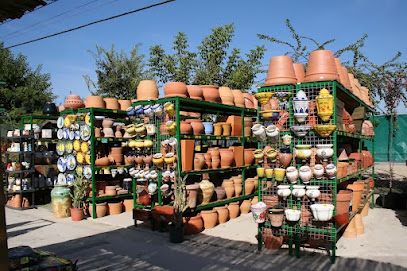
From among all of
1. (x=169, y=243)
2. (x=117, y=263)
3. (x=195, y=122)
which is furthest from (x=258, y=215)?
(x=195, y=122)

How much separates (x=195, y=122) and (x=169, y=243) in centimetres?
213

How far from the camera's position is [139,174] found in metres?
6.22

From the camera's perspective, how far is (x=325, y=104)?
4344mm

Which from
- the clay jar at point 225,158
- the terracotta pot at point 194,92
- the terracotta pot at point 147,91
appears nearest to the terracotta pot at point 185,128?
the terracotta pot at point 194,92

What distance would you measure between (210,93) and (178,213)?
2.45 m

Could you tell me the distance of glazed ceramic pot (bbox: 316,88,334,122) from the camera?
170 inches

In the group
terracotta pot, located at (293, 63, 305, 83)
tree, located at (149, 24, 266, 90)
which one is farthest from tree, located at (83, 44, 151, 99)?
terracotta pot, located at (293, 63, 305, 83)

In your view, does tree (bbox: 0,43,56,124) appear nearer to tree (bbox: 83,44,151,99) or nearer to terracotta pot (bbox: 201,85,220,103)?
tree (bbox: 83,44,151,99)

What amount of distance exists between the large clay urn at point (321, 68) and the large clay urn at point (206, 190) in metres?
2.56

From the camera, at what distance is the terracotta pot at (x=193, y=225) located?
578cm

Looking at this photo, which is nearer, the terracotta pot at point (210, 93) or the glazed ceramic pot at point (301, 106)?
the glazed ceramic pot at point (301, 106)

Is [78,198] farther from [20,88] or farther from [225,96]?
[20,88]

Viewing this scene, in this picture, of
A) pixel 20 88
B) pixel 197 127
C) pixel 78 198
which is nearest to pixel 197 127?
pixel 197 127

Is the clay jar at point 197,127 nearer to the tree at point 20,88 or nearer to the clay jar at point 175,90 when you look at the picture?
the clay jar at point 175,90
